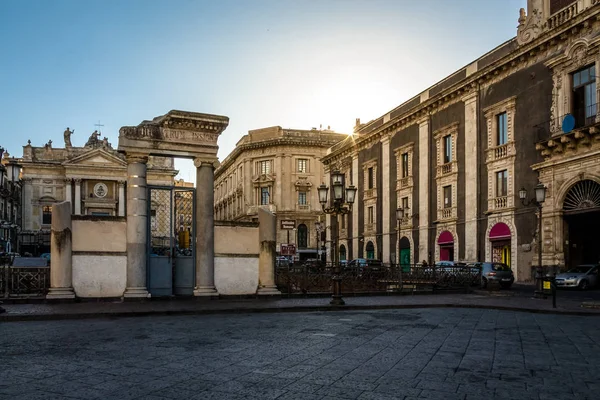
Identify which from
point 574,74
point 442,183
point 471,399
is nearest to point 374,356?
point 471,399

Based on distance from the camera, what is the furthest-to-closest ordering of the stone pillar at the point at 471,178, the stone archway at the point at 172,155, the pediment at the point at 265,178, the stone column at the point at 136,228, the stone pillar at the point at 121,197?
1. the stone pillar at the point at 121,197
2. the pediment at the point at 265,178
3. the stone pillar at the point at 471,178
4. the stone archway at the point at 172,155
5. the stone column at the point at 136,228

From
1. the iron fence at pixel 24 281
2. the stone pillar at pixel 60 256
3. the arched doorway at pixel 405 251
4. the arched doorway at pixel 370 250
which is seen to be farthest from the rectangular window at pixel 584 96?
the iron fence at pixel 24 281

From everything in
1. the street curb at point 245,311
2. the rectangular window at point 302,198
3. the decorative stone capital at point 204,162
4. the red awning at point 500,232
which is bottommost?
the street curb at point 245,311

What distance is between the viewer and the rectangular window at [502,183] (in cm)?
3180

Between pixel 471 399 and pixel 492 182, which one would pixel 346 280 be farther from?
pixel 471 399

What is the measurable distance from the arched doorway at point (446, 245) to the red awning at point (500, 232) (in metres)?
4.34

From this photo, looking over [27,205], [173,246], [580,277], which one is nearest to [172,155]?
[173,246]

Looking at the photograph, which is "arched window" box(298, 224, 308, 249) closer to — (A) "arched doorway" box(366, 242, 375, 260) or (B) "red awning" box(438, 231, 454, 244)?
(A) "arched doorway" box(366, 242, 375, 260)

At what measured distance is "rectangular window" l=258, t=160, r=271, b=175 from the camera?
71.0 meters

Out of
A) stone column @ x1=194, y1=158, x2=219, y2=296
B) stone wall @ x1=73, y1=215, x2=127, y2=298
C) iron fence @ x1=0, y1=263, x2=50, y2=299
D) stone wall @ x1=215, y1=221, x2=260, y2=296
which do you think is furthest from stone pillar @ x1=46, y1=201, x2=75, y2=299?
stone wall @ x1=215, y1=221, x2=260, y2=296

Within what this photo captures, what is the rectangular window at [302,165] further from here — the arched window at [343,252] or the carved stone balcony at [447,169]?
the carved stone balcony at [447,169]

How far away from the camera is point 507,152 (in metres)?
31.5

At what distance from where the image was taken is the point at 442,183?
125 feet

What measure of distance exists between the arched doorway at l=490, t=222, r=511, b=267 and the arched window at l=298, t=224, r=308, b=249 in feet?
122
